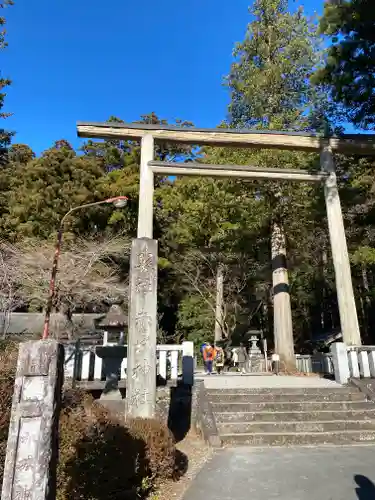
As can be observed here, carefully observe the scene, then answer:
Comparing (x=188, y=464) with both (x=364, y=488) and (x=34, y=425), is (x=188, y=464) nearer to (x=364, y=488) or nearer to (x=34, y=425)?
(x=364, y=488)

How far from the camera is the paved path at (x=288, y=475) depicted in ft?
12.3

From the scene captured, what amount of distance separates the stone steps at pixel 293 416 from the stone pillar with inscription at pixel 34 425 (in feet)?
14.8

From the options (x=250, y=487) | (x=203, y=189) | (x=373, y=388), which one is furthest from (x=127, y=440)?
(x=203, y=189)

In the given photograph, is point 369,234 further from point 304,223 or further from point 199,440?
point 199,440

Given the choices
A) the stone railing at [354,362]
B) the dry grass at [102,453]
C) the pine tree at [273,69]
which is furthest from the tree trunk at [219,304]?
the dry grass at [102,453]

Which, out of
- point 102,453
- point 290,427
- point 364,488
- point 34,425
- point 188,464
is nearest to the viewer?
point 34,425

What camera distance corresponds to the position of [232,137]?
940cm

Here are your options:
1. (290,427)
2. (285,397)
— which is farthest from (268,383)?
(290,427)

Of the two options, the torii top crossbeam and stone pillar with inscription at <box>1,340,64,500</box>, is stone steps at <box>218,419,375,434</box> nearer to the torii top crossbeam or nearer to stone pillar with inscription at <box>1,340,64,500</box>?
stone pillar with inscription at <box>1,340,64,500</box>

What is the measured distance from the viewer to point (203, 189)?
15.1 metres

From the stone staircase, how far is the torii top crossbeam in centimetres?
598

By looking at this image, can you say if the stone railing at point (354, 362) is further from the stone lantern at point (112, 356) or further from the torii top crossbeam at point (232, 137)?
the torii top crossbeam at point (232, 137)

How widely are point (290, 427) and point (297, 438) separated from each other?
311 mm

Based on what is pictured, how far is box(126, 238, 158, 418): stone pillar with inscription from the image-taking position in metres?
5.79
